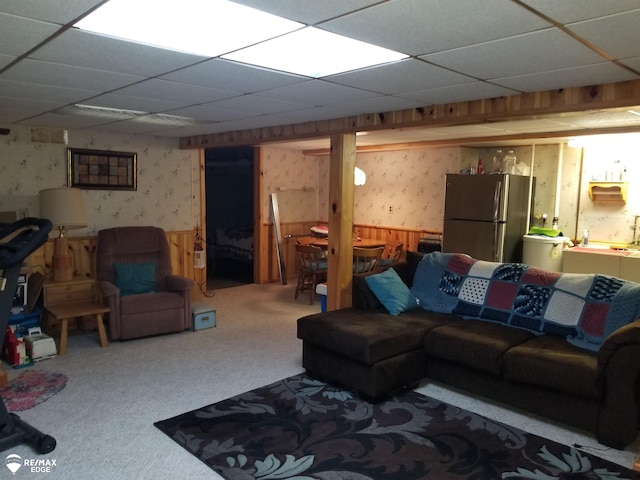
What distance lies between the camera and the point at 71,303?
4.70m

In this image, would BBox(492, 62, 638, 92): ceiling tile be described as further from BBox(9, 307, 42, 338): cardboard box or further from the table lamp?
BBox(9, 307, 42, 338): cardboard box

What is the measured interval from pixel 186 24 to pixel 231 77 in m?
0.80

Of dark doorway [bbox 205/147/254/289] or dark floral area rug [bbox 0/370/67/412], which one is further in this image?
dark doorway [bbox 205/147/254/289]

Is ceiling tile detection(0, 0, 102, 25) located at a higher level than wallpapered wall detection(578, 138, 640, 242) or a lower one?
higher

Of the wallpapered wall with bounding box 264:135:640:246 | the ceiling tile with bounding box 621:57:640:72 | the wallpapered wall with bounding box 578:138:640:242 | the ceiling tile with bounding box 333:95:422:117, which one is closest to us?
the ceiling tile with bounding box 621:57:640:72

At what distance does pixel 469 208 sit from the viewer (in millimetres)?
5984

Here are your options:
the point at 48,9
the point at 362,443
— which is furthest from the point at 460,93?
the point at 48,9

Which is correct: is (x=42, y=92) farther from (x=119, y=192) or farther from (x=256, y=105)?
(x=119, y=192)

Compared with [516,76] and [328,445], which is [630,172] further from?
[328,445]

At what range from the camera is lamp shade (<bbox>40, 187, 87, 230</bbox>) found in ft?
15.4

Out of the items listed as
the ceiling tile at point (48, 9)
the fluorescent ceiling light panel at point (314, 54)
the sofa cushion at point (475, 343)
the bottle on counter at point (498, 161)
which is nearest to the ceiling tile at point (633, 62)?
the fluorescent ceiling light panel at point (314, 54)

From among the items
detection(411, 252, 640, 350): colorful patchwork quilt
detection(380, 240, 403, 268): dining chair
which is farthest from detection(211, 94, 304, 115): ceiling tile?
detection(380, 240, 403, 268): dining chair

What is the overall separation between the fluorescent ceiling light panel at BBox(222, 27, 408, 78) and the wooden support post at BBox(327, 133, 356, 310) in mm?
1664

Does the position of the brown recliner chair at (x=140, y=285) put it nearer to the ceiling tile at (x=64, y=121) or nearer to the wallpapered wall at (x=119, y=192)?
the wallpapered wall at (x=119, y=192)
